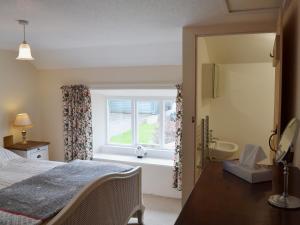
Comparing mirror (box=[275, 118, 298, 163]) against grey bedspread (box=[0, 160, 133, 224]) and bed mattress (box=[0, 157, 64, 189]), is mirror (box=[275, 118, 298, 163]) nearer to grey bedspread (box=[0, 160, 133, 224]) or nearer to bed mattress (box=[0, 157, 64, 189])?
grey bedspread (box=[0, 160, 133, 224])

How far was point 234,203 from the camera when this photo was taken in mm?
1127

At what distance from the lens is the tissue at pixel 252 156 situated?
4.62ft

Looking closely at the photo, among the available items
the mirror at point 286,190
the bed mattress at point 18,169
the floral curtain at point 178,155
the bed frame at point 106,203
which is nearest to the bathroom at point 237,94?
the floral curtain at point 178,155

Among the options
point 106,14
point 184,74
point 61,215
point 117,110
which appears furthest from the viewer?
point 117,110

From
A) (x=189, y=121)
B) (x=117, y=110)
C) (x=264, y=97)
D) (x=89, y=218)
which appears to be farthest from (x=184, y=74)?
(x=117, y=110)

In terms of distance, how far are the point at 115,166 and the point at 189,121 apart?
3.39 ft

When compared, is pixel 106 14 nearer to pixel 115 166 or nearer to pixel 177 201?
pixel 115 166

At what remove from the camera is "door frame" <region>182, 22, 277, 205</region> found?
274 centimetres

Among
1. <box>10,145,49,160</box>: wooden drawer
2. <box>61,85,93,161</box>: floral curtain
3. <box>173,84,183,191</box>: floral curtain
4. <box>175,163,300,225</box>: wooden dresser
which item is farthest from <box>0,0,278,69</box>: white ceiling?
<box>10,145,49,160</box>: wooden drawer

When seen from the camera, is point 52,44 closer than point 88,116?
Yes

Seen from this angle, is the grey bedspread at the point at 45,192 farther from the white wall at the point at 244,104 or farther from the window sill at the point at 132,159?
the white wall at the point at 244,104

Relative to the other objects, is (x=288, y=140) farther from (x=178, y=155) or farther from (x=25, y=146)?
(x=25, y=146)

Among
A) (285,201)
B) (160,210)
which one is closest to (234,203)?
(285,201)

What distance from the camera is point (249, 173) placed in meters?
1.35
